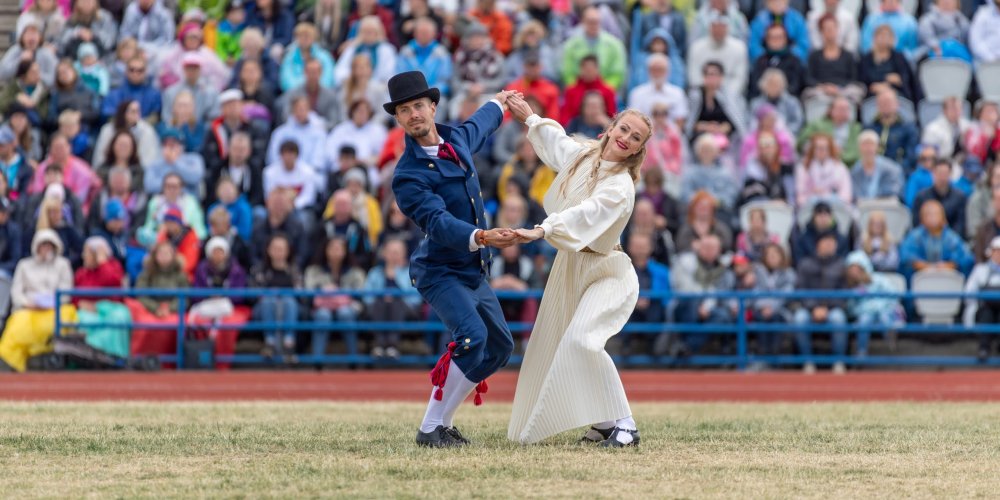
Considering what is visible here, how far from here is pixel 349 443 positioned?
9.13m

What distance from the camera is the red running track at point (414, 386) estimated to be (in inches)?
554

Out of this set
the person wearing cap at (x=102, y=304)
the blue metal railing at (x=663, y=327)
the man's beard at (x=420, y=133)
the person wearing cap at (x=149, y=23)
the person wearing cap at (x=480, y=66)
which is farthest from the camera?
the person wearing cap at (x=149, y=23)

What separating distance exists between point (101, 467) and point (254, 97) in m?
11.5

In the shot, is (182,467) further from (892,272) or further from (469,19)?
(469,19)

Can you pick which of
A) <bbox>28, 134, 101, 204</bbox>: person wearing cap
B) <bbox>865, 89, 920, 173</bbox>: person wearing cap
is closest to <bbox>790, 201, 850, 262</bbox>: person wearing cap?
<bbox>865, 89, 920, 173</bbox>: person wearing cap

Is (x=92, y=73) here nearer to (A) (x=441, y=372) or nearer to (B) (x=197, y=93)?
(B) (x=197, y=93)

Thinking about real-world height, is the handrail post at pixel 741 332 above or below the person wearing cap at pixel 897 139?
below

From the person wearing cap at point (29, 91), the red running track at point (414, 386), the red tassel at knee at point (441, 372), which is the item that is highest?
the person wearing cap at point (29, 91)

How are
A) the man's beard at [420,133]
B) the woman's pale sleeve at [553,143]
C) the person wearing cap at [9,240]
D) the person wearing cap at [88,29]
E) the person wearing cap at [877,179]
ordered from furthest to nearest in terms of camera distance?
1. the person wearing cap at [88,29]
2. the person wearing cap at [877,179]
3. the person wearing cap at [9,240]
4. the woman's pale sleeve at [553,143]
5. the man's beard at [420,133]

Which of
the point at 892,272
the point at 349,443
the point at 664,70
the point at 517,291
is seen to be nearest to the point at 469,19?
the point at 664,70

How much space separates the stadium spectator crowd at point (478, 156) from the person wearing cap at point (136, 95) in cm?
4

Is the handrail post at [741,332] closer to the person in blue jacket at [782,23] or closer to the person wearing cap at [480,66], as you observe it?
the person in blue jacket at [782,23]

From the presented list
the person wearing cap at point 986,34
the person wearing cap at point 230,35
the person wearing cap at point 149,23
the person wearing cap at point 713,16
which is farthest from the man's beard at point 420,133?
the person wearing cap at point 149,23

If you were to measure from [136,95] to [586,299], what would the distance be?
11570mm
